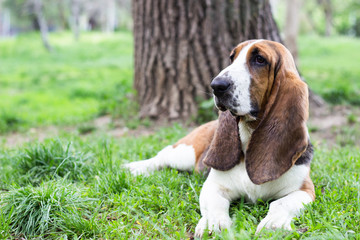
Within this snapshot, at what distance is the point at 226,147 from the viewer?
10.2 feet

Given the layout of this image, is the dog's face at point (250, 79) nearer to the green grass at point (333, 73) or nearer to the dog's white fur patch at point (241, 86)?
the dog's white fur patch at point (241, 86)

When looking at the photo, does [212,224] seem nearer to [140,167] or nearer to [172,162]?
[172,162]

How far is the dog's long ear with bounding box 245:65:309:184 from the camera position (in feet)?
9.04

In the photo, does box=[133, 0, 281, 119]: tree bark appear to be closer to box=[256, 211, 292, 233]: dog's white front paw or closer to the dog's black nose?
the dog's black nose

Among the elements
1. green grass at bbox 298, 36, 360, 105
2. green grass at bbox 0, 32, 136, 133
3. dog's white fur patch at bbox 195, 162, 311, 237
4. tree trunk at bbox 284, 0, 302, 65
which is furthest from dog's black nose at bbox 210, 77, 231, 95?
tree trunk at bbox 284, 0, 302, 65

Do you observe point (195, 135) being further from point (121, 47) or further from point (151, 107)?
point (121, 47)

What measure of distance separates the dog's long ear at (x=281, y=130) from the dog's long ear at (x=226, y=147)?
19cm

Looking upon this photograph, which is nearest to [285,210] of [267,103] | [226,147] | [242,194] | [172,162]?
[242,194]

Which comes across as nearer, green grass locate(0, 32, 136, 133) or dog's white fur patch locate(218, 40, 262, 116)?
dog's white fur patch locate(218, 40, 262, 116)

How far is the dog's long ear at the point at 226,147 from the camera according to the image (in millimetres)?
3057

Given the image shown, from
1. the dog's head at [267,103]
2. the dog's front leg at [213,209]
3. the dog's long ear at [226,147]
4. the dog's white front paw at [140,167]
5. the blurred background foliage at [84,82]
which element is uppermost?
the dog's head at [267,103]

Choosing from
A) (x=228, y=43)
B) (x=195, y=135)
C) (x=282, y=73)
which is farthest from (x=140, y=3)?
(x=282, y=73)

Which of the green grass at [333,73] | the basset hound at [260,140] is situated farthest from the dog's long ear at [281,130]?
the green grass at [333,73]

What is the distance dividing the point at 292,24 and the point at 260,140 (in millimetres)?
11651
